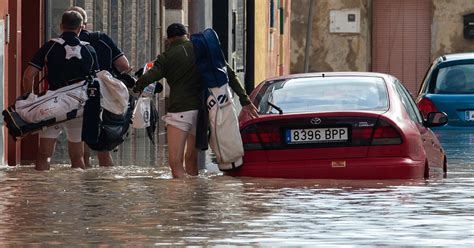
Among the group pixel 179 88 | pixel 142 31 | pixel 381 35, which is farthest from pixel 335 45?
pixel 179 88

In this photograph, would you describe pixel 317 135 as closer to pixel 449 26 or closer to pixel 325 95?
pixel 325 95

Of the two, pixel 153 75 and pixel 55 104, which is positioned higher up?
pixel 153 75

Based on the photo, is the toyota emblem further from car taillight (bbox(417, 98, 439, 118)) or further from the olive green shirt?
car taillight (bbox(417, 98, 439, 118))

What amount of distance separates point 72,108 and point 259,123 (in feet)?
9.86

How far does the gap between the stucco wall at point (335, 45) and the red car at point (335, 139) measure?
42368mm

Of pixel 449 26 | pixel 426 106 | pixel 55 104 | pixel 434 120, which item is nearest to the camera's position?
pixel 434 120

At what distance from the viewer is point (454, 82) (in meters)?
25.1

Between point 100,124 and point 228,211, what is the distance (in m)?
6.11

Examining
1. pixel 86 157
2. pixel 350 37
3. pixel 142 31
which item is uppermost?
pixel 142 31

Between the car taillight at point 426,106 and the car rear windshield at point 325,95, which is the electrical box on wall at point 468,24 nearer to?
the car taillight at point 426,106

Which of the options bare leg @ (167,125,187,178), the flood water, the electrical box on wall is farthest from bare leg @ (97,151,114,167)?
the electrical box on wall

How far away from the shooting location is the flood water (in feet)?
37.4

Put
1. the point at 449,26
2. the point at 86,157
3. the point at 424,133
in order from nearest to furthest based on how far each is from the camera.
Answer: the point at 424,133 → the point at 86,157 → the point at 449,26

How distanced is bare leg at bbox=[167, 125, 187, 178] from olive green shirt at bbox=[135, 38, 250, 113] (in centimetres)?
19
